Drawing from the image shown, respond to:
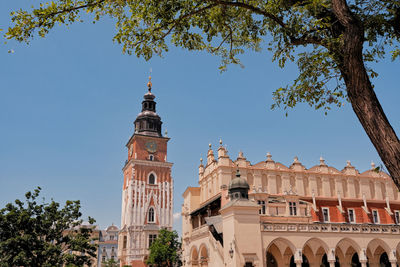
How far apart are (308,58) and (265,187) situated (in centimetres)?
2674

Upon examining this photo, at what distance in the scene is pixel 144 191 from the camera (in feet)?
176

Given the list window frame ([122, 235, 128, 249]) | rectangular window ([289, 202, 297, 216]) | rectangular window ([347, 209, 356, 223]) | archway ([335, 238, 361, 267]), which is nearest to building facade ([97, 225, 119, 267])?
window frame ([122, 235, 128, 249])

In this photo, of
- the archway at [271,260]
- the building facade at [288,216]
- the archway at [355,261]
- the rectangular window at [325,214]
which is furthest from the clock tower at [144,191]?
the archway at [355,261]

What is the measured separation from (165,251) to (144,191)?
12.8 metres

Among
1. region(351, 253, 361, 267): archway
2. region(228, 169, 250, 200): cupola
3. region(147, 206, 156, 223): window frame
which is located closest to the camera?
region(228, 169, 250, 200): cupola

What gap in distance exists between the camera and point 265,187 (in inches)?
1328

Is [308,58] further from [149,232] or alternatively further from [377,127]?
[149,232]

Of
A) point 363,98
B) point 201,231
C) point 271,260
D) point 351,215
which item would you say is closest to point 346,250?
point 271,260

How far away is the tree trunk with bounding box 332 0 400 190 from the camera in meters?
5.38

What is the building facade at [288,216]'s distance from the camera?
75.4 ft

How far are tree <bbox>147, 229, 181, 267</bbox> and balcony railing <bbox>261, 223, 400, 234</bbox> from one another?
22.5 m

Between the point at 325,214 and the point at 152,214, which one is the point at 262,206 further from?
the point at 152,214

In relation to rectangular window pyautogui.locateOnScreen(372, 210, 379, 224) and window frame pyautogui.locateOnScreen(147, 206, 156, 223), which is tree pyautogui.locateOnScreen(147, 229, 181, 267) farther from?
rectangular window pyautogui.locateOnScreen(372, 210, 379, 224)

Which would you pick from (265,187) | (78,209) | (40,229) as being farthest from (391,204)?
(40,229)
